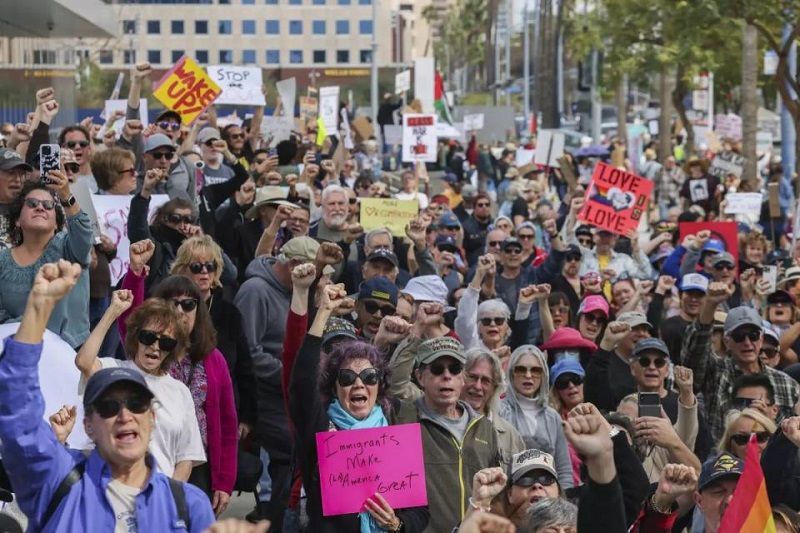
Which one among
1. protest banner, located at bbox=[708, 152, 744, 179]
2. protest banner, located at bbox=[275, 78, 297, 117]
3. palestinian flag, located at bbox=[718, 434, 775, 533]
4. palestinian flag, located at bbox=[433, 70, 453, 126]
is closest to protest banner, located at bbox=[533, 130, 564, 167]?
protest banner, located at bbox=[708, 152, 744, 179]

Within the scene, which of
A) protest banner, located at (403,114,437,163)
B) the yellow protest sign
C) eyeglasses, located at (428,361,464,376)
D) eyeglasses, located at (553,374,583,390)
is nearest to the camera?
eyeglasses, located at (428,361,464,376)

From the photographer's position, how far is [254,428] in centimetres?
902

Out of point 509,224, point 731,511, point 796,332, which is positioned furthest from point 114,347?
point 509,224

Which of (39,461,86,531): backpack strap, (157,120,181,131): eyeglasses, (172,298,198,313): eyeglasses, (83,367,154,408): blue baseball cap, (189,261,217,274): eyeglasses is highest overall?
(157,120,181,131): eyeglasses

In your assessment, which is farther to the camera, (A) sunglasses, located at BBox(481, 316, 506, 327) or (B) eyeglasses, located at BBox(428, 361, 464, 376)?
(A) sunglasses, located at BBox(481, 316, 506, 327)

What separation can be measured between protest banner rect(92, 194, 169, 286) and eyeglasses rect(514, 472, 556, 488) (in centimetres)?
355

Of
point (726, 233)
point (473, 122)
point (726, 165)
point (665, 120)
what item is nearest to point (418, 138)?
point (726, 165)

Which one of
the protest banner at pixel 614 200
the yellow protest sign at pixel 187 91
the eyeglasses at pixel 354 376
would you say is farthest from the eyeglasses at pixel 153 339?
the protest banner at pixel 614 200

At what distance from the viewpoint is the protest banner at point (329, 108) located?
2484 centimetres

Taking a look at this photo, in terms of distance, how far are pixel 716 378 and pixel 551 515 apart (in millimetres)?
4681

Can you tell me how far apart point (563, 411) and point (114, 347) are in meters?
2.23

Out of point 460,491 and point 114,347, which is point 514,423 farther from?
point 114,347

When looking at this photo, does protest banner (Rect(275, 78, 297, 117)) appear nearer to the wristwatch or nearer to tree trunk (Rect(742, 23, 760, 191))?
tree trunk (Rect(742, 23, 760, 191))

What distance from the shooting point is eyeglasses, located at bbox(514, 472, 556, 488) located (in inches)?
259
